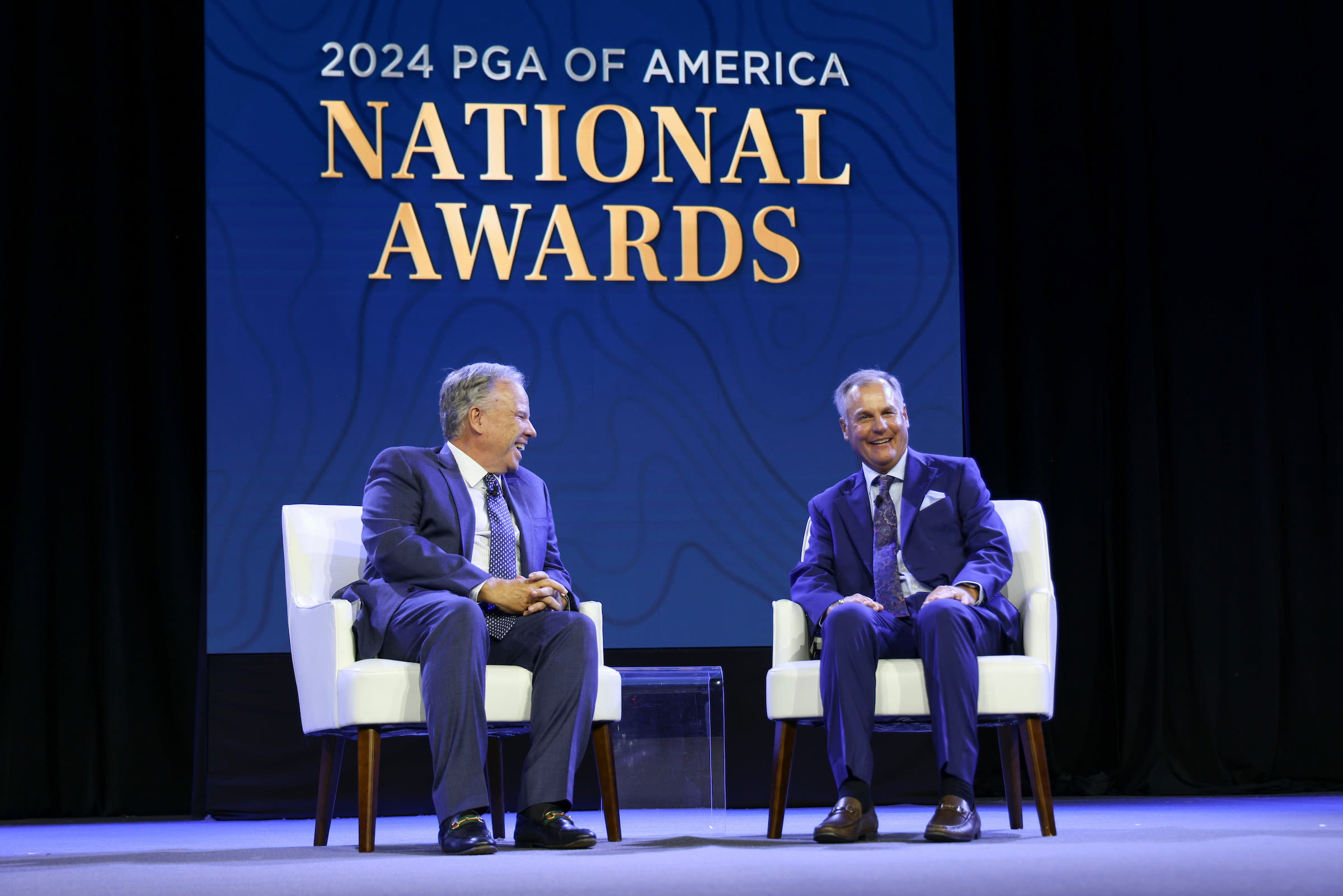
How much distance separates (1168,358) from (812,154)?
1.49 metres

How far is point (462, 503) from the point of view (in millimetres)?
3234

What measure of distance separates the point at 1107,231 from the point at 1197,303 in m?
0.41

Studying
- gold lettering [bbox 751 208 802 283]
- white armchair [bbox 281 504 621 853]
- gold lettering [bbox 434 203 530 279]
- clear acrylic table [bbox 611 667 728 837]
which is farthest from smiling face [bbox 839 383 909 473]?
gold lettering [bbox 434 203 530 279]

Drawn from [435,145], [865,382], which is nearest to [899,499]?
[865,382]

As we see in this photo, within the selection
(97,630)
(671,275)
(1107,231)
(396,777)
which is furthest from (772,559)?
(97,630)

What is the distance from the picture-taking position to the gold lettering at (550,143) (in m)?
4.48

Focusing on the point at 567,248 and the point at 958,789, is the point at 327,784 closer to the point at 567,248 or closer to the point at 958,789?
the point at 958,789

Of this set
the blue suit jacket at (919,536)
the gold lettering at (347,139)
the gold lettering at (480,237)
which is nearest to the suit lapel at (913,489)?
the blue suit jacket at (919,536)

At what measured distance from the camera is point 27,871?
8.36 ft

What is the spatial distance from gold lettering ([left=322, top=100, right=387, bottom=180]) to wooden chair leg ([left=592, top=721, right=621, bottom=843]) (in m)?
2.14

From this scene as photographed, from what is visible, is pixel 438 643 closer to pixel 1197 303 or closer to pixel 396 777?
pixel 396 777

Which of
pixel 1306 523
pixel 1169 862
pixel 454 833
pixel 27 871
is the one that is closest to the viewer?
pixel 1169 862

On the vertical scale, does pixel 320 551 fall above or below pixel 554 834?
above

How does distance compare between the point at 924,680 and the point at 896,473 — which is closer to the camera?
the point at 924,680
